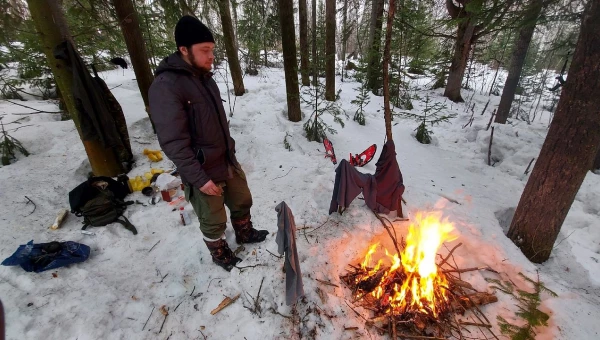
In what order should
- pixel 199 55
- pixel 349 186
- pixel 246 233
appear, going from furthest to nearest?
pixel 349 186 → pixel 246 233 → pixel 199 55

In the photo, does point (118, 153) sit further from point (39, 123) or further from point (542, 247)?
point (542, 247)

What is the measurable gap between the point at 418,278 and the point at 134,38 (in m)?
6.77

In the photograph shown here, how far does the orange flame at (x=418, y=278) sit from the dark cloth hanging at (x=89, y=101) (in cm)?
467

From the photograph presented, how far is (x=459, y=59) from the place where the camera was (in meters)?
12.0

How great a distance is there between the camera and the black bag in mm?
3779

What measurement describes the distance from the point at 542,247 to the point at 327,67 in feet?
26.3

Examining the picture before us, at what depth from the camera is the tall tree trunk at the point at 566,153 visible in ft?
8.93

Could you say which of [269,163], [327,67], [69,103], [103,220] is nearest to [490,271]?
[269,163]

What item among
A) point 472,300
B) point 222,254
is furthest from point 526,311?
point 222,254

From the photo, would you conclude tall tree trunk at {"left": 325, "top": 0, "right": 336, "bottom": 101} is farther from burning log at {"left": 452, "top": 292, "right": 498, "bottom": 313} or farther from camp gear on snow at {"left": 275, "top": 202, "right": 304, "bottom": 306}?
burning log at {"left": 452, "top": 292, "right": 498, "bottom": 313}

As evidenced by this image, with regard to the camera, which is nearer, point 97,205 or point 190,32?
point 190,32

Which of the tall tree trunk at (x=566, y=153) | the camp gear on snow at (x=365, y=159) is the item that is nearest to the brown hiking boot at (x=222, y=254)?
the camp gear on snow at (x=365, y=159)

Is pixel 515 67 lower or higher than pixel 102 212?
higher

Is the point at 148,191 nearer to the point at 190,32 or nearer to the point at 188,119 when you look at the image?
the point at 188,119
